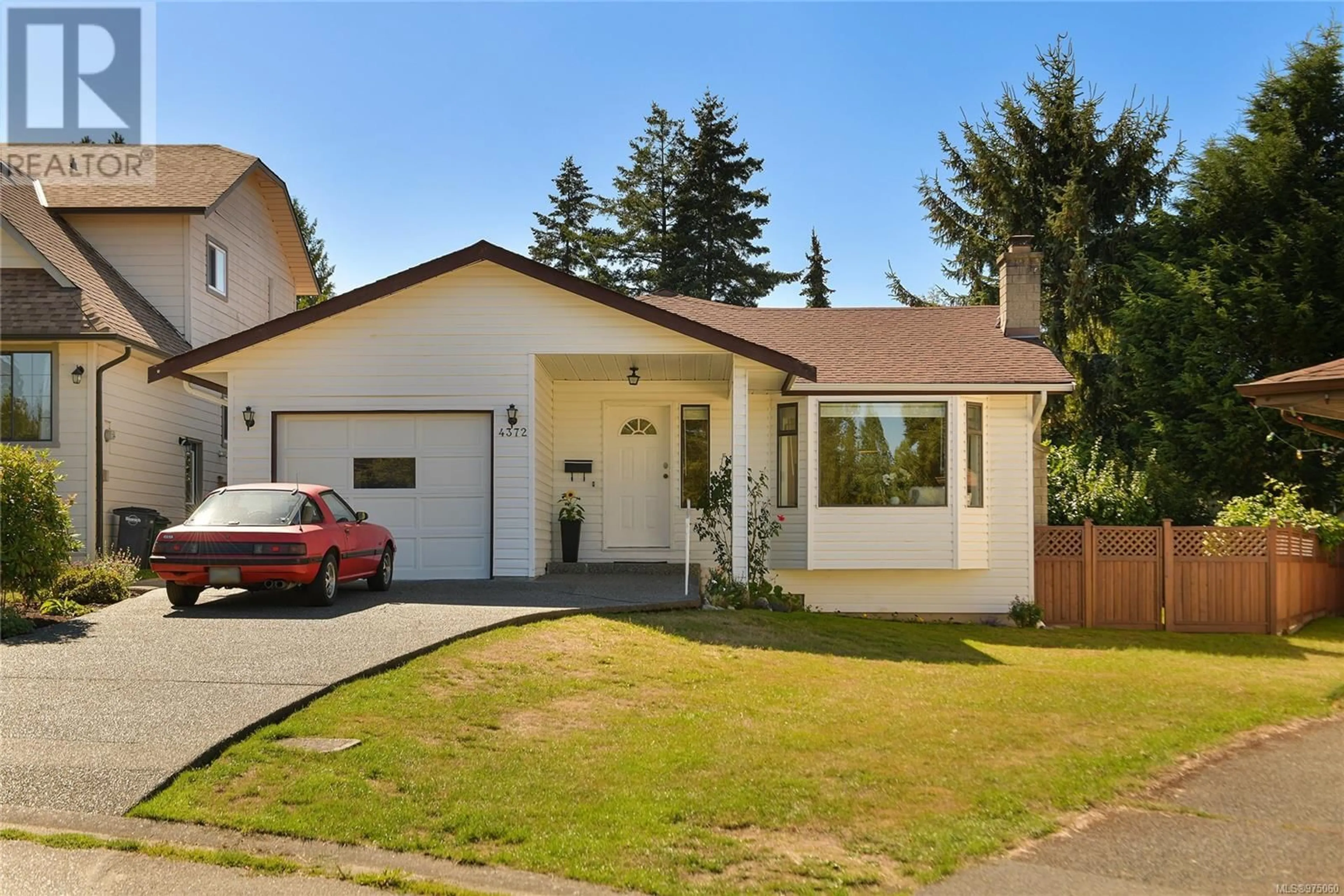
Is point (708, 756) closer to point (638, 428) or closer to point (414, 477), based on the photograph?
point (414, 477)

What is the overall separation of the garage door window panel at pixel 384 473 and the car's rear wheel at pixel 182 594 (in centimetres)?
383

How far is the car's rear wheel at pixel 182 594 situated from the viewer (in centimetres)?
1182

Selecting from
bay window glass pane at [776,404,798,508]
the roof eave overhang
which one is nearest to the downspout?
the roof eave overhang

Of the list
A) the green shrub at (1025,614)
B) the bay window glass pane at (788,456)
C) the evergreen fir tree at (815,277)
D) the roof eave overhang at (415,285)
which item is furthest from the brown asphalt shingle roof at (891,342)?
the evergreen fir tree at (815,277)

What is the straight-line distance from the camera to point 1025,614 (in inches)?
649

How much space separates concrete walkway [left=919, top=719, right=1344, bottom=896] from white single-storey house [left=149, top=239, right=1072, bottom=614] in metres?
8.06

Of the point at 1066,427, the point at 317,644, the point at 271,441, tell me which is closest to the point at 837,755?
the point at 317,644

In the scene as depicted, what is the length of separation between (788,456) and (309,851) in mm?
12038

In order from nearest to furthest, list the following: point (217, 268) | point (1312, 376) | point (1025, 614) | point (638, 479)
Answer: point (1312, 376), point (1025, 614), point (638, 479), point (217, 268)

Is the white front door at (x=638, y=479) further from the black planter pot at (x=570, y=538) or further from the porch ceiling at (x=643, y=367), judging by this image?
the porch ceiling at (x=643, y=367)

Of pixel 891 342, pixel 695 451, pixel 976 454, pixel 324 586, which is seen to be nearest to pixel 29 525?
pixel 324 586

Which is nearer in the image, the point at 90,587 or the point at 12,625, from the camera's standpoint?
the point at 12,625

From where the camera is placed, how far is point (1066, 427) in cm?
2752

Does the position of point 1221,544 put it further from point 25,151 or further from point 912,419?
point 25,151
